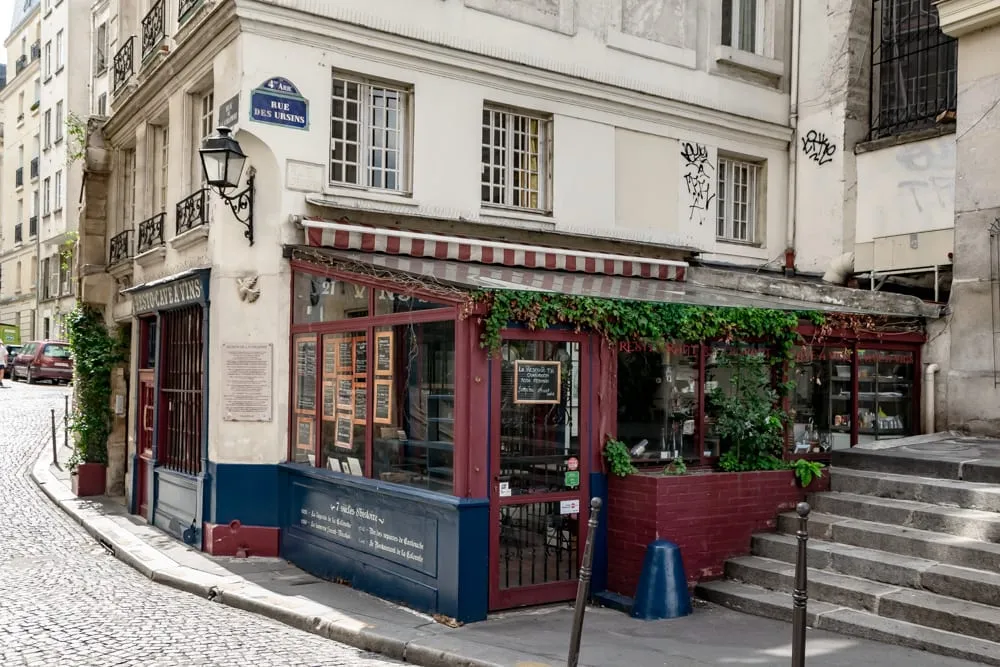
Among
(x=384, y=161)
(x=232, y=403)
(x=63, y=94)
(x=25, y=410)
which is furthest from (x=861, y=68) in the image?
(x=63, y=94)

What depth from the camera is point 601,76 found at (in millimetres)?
12742

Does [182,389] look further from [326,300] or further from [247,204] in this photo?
[326,300]

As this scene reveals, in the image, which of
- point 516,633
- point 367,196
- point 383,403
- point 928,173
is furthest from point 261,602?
point 928,173

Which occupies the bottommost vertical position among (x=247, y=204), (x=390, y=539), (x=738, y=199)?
(x=390, y=539)

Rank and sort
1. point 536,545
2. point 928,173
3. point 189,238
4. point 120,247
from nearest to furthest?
point 536,545 → point 189,238 → point 928,173 → point 120,247

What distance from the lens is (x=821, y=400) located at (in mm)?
10234

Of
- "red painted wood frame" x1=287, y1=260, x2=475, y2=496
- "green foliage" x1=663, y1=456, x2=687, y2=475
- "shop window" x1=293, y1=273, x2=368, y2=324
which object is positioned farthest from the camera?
"shop window" x1=293, y1=273, x2=368, y2=324

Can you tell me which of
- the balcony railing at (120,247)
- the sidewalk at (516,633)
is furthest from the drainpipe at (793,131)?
the balcony railing at (120,247)

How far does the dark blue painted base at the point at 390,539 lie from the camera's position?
7.59 meters

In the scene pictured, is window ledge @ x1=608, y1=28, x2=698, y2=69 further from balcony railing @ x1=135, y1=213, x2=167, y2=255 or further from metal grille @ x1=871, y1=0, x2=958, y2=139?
balcony railing @ x1=135, y1=213, x2=167, y2=255

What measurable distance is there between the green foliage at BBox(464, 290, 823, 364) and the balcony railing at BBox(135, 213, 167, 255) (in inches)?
275

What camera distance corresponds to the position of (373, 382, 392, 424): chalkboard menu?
346 inches

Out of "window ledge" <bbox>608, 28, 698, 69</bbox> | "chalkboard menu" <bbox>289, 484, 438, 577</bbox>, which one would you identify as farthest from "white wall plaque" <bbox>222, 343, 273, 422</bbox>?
"window ledge" <bbox>608, 28, 698, 69</bbox>

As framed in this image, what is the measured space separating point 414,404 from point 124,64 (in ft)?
31.8
